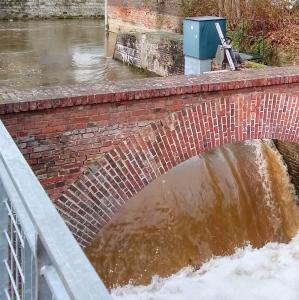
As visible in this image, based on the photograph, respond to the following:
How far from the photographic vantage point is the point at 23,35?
79.8 ft

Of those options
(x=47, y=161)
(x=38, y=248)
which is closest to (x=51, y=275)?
(x=38, y=248)

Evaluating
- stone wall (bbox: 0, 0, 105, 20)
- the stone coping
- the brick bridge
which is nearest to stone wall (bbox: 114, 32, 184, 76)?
the stone coping

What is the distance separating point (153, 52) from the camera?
15789 millimetres

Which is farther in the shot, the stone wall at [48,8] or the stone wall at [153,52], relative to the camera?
the stone wall at [48,8]

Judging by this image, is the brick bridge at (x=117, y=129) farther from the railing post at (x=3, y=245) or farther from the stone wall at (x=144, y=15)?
the stone wall at (x=144, y=15)

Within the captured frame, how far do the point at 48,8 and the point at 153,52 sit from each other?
17.9 meters

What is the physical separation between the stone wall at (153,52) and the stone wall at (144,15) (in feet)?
5.76

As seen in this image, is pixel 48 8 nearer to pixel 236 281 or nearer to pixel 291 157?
pixel 291 157

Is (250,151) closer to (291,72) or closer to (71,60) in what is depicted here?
(291,72)

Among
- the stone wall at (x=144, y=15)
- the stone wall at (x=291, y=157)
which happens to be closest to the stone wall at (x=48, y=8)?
the stone wall at (x=144, y=15)

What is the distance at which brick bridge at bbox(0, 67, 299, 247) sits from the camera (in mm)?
5023

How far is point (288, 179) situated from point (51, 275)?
8.14 metres

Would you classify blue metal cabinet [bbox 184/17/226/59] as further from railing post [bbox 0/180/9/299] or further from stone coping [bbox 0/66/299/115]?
railing post [bbox 0/180/9/299]

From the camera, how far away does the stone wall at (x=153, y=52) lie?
47.6 ft
